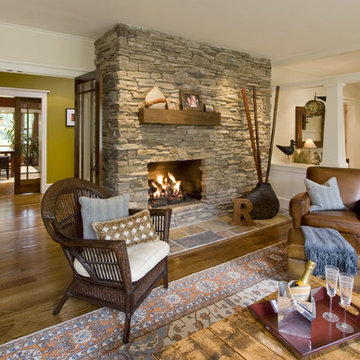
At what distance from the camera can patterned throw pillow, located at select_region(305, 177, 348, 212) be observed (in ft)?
11.8

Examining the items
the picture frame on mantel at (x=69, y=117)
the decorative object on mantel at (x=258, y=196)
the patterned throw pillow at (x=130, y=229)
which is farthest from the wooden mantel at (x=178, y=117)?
the picture frame on mantel at (x=69, y=117)

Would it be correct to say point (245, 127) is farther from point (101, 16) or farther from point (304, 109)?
point (101, 16)

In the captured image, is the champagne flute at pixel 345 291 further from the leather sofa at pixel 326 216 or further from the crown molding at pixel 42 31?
the crown molding at pixel 42 31

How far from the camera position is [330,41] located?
4328mm

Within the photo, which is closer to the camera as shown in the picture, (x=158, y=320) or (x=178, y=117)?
(x=158, y=320)

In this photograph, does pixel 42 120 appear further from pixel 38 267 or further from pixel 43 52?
pixel 38 267

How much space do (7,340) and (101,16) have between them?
3223 millimetres

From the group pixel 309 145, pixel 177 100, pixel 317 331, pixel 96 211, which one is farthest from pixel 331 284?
pixel 309 145

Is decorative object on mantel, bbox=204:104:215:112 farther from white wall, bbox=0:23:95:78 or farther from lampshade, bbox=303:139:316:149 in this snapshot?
lampshade, bbox=303:139:316:149

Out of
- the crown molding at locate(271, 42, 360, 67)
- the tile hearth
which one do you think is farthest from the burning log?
the crown molding at locate(271, 42, 360, 67)

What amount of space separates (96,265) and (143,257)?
0.33 m

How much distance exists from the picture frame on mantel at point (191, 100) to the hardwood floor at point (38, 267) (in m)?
1.88

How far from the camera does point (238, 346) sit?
1385 mm

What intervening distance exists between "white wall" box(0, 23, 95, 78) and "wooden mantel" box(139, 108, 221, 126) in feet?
3.93
